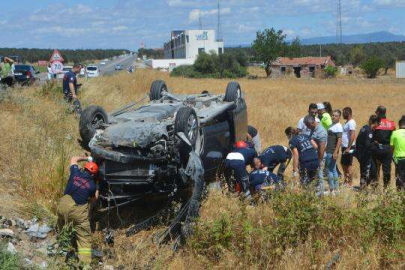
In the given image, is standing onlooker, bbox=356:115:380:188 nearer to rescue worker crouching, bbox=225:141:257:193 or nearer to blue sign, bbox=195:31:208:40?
rescue worker crouching, bbox=225:141:257:193

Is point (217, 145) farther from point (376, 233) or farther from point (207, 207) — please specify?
point (376, 233)

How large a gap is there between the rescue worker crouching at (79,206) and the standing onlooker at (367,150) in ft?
15.8

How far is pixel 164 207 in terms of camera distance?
6.90 m

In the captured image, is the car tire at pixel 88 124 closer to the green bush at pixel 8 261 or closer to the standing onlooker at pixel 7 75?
the green bush at pixel 8 261

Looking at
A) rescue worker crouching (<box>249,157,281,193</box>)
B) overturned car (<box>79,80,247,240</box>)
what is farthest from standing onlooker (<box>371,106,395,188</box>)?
overturned car (<box>79,80,247,240</box>)

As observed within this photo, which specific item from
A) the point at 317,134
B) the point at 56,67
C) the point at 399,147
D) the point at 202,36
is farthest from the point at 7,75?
the point at 202,36

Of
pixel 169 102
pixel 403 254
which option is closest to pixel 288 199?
pixel 403 254

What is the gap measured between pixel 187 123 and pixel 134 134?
2.15ft

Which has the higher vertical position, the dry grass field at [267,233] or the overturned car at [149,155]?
the overturned car at [149,155]

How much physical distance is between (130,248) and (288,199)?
1.93m

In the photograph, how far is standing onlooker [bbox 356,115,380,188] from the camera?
853 centimetres

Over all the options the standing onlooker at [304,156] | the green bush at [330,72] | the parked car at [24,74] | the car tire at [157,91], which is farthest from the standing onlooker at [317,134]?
the green bush at [330,72]

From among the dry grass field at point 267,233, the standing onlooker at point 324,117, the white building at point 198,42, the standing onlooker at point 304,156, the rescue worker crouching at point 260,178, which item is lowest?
the dry grass field at point 267,233

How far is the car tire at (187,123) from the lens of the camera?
242 inches
